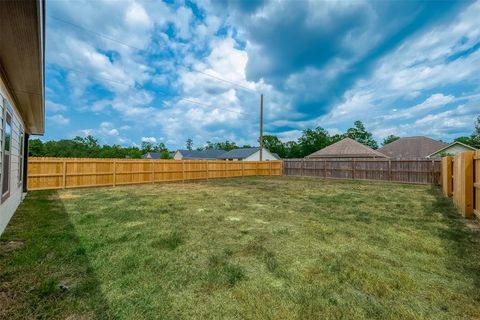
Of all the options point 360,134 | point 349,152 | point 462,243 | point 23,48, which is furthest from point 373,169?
point 360,134

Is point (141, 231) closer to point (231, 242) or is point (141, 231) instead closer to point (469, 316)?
point (231, 242)

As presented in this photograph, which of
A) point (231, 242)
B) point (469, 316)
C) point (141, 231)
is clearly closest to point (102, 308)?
point (231, 242)

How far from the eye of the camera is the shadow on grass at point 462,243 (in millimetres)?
2561

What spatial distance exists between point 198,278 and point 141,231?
207 centimetres

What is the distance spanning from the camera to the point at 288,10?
35.7 ft

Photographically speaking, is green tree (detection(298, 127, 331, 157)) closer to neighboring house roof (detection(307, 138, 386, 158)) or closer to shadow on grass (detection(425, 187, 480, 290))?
neighboring house roof (detection(307, 138, 386, 158))

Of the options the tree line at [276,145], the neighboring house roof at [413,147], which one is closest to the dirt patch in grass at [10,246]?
the neighboring house roof at [413,147]

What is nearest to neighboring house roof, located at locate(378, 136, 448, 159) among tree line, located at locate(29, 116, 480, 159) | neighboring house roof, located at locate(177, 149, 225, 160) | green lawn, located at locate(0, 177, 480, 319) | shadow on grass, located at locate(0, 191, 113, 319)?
tree line, located at locate(29, 116, 480, 159)

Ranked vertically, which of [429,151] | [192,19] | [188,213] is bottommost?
[188,213]

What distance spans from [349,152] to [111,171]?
73.8 ft

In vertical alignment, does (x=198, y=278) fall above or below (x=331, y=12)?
below

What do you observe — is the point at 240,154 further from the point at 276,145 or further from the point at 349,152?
the point at 349,152

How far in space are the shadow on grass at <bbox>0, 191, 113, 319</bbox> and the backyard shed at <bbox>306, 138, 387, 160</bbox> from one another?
24502 millimetres

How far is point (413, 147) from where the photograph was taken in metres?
28.5
